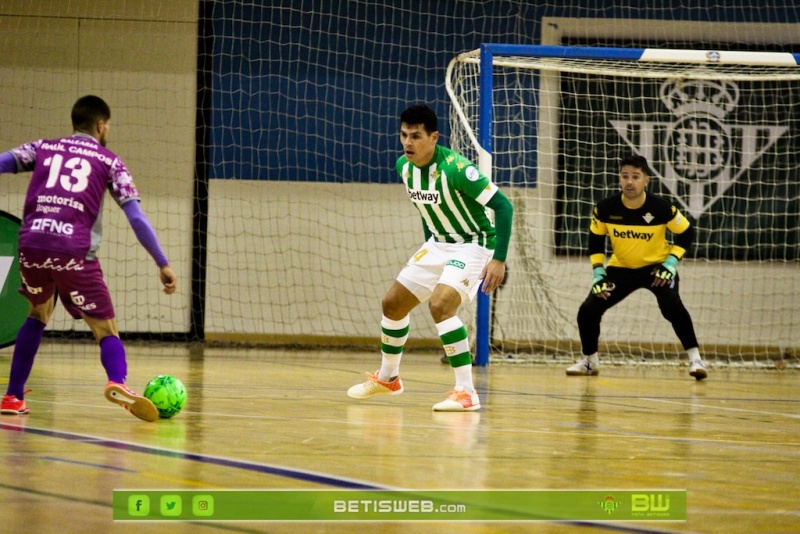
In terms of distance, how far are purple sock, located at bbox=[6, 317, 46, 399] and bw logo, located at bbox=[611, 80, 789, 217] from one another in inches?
337

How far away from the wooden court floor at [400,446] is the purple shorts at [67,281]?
580 millimetres

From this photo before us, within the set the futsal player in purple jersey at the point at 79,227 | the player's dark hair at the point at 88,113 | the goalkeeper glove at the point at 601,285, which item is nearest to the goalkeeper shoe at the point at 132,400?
the futsal player in purple jersey at the point at 79,227

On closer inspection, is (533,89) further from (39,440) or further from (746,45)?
(39,440)

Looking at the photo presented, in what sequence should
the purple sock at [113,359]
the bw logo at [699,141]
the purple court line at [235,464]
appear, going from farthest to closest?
the bw logo at [699,141] < the purple sock at [113,359] < the purple court line at [235,464]

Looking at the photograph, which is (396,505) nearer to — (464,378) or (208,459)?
(208,459)

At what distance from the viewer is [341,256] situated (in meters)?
12.7

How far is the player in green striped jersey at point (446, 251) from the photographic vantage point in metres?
6.55

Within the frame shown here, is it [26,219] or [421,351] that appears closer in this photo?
[26,219]

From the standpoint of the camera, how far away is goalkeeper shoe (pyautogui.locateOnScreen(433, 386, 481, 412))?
6391mm

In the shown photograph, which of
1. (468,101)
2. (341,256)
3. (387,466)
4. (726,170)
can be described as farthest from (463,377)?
(726,170)

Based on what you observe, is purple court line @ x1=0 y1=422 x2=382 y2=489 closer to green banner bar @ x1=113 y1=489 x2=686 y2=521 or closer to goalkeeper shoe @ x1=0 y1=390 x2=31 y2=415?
green banner bar @ x1=113 y1=489 x2=686 y2=521

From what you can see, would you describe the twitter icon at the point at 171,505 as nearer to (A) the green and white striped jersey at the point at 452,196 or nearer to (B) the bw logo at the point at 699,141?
(A) the green and white striped jersey at the point at 452,196

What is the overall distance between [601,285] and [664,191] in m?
3.65

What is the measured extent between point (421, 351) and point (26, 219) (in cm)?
720
